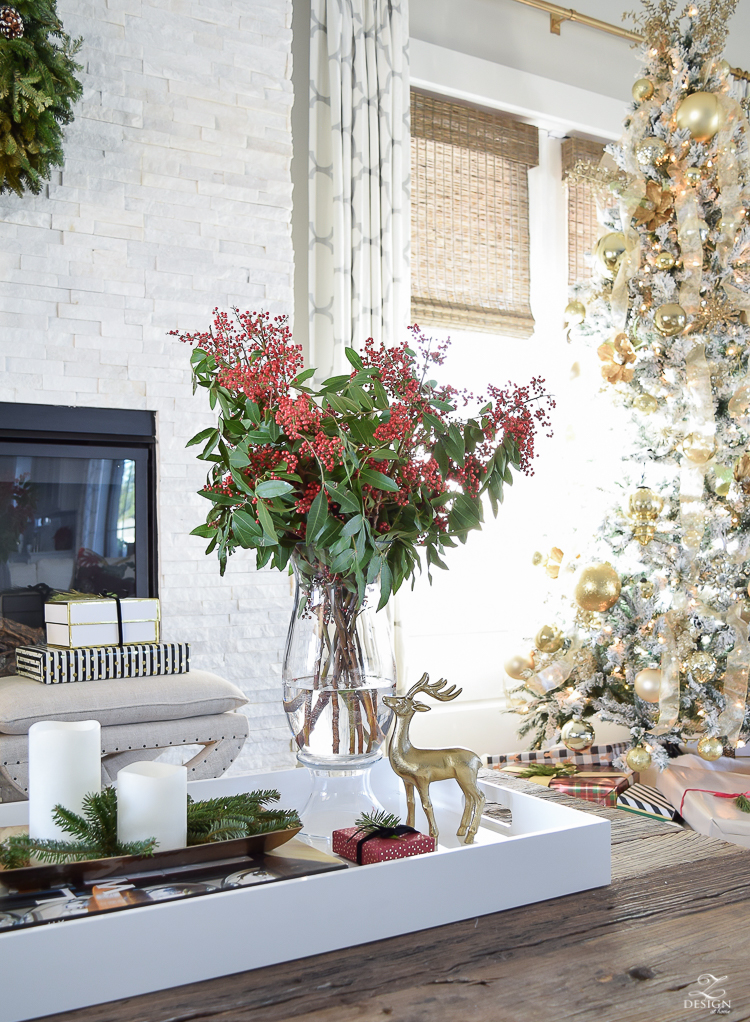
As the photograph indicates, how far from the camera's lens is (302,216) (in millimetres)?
3330

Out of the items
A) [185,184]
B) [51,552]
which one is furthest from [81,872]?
[185,184]

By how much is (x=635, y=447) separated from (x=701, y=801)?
3.69 ft

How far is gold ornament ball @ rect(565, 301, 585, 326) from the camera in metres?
3.11

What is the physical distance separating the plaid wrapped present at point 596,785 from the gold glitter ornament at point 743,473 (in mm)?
1015

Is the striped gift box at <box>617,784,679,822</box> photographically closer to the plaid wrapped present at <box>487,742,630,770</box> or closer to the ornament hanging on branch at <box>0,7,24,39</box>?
the plaid wrapped present at <box>487,742,630,770</box>

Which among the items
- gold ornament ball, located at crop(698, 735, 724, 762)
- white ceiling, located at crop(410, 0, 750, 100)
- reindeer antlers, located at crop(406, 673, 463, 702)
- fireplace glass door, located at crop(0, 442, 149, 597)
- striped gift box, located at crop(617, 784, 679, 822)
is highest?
white ceiling, located at crop(410, 0, 750, 100)

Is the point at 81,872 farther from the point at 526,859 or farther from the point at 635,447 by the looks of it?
the point at 635,447

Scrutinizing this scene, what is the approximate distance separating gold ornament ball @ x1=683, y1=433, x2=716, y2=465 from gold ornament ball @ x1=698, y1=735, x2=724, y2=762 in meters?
0.85

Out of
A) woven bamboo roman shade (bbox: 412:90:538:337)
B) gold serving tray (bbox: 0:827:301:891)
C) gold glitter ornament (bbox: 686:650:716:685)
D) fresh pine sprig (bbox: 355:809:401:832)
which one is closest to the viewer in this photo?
gold serving tray (bbox: 0:827:301:891)

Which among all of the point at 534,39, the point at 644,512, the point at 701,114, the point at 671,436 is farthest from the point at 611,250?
the point at 534,39

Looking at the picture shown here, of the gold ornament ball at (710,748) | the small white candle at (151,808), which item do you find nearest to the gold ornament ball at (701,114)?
the gold ornament ball at (710,748)

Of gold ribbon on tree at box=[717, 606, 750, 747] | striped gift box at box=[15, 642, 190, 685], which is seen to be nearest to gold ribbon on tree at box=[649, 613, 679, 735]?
gold ribbon on tree at box=[717, 606, 750, 747]

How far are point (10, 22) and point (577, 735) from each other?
8.42ft

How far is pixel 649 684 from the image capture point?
269cm
